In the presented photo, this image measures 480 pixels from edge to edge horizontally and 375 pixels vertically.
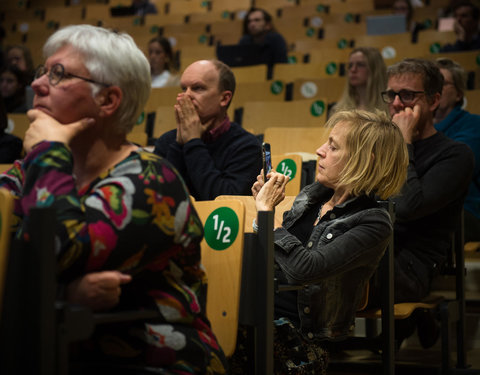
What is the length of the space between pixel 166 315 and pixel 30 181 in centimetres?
32

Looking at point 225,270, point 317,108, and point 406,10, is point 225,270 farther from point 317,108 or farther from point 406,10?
point 406,10

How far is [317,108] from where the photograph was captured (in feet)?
13.3

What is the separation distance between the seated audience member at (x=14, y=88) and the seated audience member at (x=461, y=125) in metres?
2.63

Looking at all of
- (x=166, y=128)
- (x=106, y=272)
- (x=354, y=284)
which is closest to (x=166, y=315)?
(x=106, y=272)

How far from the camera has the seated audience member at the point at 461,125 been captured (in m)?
3.10

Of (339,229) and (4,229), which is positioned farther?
(339,229)

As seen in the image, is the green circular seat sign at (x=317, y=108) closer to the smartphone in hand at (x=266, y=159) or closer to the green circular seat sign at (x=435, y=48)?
the green circular seat sign at (x=435, y=48)

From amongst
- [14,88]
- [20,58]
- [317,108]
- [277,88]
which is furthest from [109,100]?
[20,58]

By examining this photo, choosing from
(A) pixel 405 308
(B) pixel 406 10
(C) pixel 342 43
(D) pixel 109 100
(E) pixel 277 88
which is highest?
(B) pixel 406 10

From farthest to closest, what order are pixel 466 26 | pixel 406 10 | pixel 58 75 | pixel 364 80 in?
pixel 406 10
pixel 466 26
pixel 364 80
pixel 58 75

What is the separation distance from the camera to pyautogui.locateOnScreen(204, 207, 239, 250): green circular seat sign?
1.64 metres

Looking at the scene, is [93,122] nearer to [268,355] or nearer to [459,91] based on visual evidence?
[268,355]

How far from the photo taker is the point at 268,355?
1.62 m

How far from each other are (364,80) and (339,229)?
6.91ft
